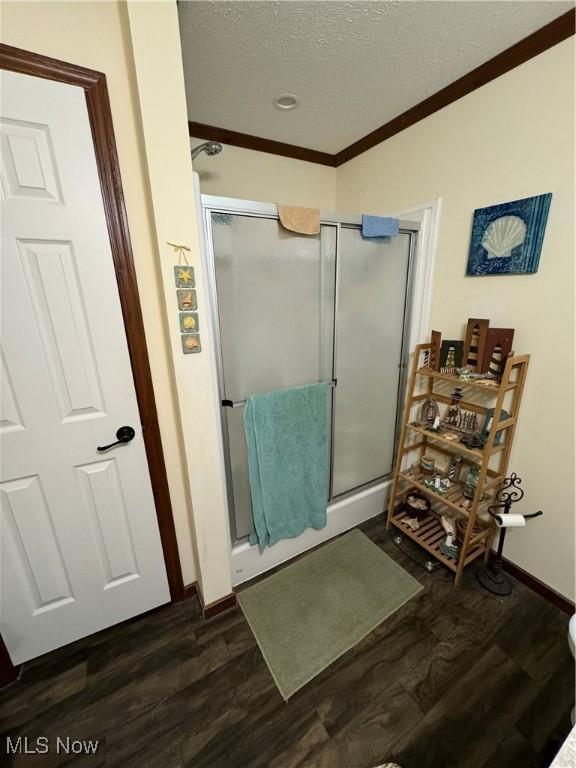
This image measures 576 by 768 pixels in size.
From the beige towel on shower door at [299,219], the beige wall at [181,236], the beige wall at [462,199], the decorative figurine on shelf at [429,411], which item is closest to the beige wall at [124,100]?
the beige wall at [462,199]

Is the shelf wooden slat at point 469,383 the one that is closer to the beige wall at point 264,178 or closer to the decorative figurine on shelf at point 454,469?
the decorative figurine on shelf at point 454,469

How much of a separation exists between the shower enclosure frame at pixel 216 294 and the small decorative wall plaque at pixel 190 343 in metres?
0.09

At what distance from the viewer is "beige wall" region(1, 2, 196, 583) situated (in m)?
0.87

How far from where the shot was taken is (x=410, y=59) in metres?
1.30

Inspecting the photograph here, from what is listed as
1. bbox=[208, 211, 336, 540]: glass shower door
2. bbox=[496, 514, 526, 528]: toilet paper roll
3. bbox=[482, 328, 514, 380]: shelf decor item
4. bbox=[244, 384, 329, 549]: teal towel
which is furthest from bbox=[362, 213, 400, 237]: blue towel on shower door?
bbox=[496, 514, 526, 528]: toilet paper roll

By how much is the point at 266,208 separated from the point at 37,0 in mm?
830

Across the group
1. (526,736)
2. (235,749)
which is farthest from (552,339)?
(235,749)

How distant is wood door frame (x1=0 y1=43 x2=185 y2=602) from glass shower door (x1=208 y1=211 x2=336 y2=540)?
1.00 ft

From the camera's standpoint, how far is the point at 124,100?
1005 mm

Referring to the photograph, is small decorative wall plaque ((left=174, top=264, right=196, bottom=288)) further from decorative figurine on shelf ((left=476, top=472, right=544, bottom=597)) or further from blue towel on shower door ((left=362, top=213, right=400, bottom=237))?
decorative figurine on shelf ((left=476, top=472, right=544, bottom=597))

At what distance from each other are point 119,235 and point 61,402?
64 cm

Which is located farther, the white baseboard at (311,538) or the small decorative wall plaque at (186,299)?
the white baseboard at (311,538)

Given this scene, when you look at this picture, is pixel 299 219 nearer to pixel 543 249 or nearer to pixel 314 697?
pixel 543 249

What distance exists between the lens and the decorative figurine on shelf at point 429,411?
1825 millimetres
